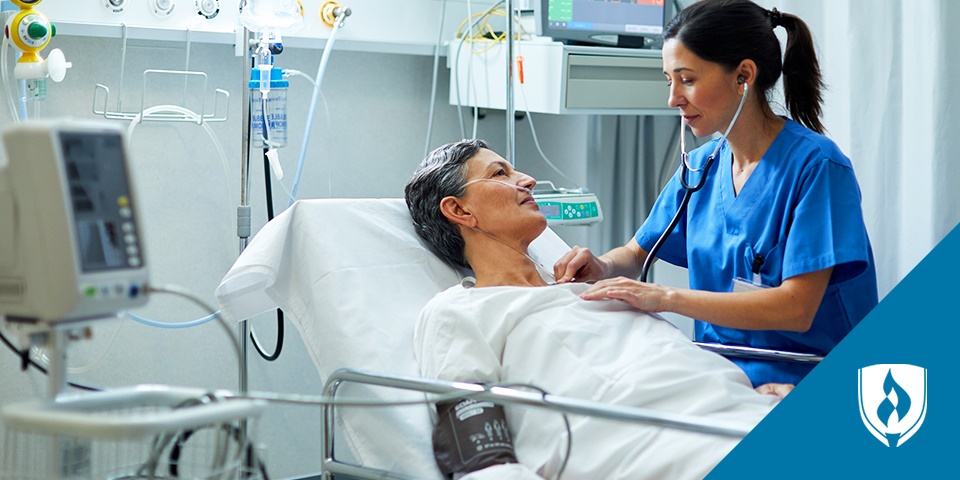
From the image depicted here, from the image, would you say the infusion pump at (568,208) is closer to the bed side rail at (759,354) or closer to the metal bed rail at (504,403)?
the bed side rail at (759,354)

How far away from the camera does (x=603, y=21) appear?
2.89 metres

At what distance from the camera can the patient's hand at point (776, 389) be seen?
6.46ft

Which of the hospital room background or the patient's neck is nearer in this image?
→ the patient's neck

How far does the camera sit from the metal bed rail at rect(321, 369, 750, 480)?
4.33ft

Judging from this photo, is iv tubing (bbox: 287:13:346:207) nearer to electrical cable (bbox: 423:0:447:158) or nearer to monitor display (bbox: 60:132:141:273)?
electrical cable (bbox: 423:0:447:158)

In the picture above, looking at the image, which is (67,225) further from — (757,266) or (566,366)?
(757,266)

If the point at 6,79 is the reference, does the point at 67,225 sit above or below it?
below

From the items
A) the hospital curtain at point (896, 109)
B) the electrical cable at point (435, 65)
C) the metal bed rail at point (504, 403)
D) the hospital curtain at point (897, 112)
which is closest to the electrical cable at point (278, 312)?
the electrical cable at point (435, 65)

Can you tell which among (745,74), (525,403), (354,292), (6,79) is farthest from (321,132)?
(525,403)

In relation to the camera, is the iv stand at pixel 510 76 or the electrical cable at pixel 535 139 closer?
the iv stand at pixel 510 76

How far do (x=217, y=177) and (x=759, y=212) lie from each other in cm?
152

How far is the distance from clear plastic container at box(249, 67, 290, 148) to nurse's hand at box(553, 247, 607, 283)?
32.4 inches

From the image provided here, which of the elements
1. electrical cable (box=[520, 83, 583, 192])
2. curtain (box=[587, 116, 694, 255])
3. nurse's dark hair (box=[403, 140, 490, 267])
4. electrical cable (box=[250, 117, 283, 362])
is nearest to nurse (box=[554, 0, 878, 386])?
nurse's dark hair (box=[403, 140, 490, 267])

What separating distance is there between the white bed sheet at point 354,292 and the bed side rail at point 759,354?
1.91 feet
